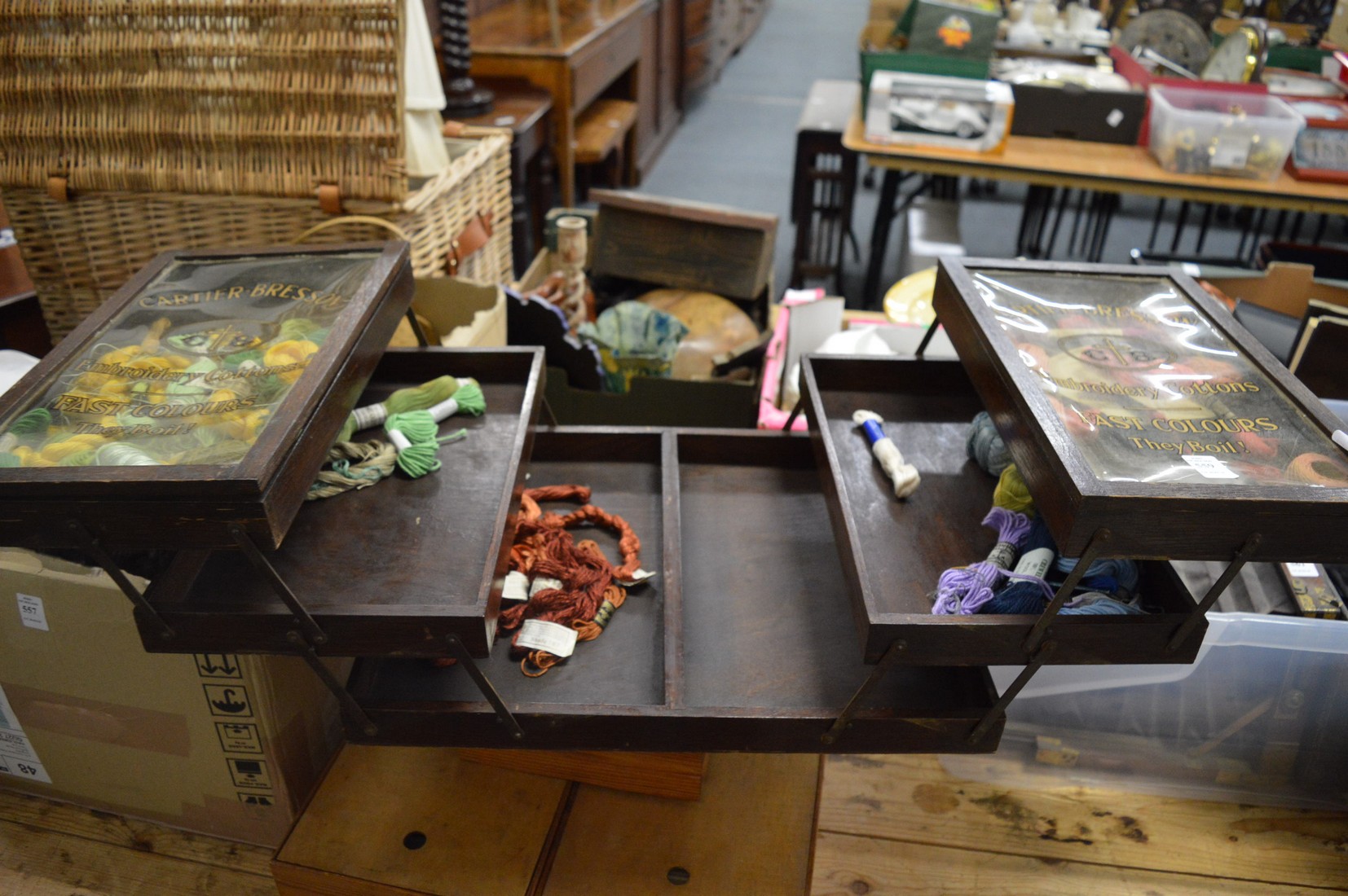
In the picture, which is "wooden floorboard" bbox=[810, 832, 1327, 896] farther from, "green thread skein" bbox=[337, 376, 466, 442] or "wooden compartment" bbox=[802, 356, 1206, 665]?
"green thread skein" bbox=[337, 376, 466, 442]

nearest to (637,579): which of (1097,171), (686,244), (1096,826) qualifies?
(1096,826)

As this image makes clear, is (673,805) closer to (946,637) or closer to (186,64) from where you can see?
(946,637)

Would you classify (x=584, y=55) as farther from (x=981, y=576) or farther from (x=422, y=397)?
(x=981, y=576)

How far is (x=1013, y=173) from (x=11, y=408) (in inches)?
107

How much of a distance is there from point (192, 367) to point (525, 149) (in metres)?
2.04

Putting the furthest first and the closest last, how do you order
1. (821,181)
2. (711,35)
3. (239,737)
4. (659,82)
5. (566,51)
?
(711,35)
(659,82)
(821,181)
(566,51)
(239,737)

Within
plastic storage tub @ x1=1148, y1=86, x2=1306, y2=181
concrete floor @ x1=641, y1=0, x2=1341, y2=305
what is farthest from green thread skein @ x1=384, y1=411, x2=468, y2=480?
plastic storage tub @ x1=1148, y1=86, x2=1306, y2=181

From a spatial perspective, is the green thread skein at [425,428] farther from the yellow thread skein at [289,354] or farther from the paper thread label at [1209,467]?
the paper thread label at [1209,467]

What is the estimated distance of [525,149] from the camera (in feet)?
9.03

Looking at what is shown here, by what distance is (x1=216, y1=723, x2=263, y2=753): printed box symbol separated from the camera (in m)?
1.02

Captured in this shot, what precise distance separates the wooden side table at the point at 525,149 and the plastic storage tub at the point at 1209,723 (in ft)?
6.66

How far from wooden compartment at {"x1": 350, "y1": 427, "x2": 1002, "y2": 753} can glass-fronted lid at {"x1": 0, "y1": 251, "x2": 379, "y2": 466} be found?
0.89 feet

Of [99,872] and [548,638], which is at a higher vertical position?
[548,638]

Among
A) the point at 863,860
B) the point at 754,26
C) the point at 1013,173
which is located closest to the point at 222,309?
the point at 863,860
